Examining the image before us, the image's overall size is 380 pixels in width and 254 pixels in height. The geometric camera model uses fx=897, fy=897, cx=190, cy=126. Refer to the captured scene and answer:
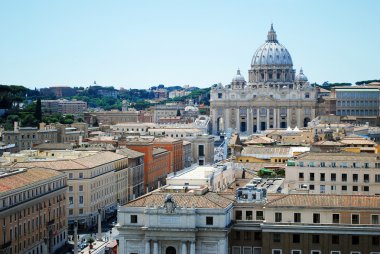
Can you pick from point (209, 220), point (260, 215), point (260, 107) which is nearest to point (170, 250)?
point (209, 220)

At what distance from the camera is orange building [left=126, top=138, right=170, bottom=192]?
277 ft

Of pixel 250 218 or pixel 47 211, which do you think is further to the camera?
pixel 47 211

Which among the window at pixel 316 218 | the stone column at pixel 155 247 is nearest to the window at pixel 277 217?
the window at pixel 316 218

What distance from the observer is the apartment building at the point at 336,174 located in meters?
49.2

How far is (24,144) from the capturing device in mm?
95500

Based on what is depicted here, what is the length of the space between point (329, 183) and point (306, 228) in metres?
14.4

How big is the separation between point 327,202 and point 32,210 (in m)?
19.8

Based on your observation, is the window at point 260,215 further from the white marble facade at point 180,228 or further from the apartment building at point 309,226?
the white marble facade at point 180,228

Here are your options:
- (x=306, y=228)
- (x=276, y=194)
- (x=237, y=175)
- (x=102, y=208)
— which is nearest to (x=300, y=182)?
(x=237, y=175)

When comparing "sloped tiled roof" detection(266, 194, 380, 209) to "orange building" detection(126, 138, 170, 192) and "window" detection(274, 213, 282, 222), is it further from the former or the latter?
"orange building" detection(126, 138, 170, 192)

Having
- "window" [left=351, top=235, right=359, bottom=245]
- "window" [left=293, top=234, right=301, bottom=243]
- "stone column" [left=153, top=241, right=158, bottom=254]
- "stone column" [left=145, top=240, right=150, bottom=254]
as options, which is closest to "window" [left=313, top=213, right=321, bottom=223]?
"window" [left=293, top=234, right=301, bottom=243]

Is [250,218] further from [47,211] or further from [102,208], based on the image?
[102,208]

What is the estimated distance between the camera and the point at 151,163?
8650cm

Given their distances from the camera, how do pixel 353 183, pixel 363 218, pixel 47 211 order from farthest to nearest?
pixel 47 211, pixel 353 183, pixel 363 218
